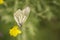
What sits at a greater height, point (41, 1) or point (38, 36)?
point (41, 1)

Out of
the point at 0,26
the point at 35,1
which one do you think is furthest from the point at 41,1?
the point at 0,26

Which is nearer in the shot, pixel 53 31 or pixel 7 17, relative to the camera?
pixel 7 17

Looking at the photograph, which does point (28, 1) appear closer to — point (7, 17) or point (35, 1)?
point (35, 1)

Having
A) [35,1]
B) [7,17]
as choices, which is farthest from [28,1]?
[7,17]

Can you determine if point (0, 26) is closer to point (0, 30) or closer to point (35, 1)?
point (0, 30)

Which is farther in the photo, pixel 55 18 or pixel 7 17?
pixel 55 18

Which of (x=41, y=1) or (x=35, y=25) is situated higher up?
(x=41, y=1)
